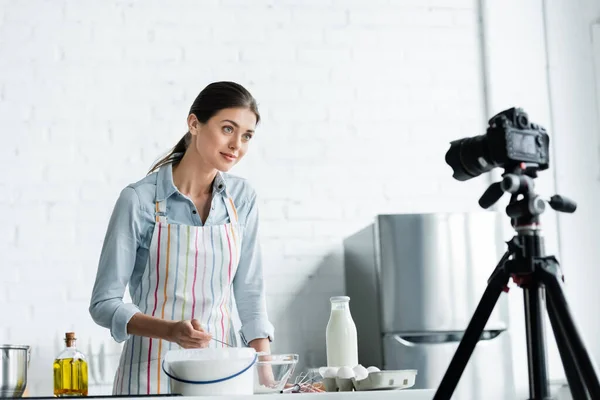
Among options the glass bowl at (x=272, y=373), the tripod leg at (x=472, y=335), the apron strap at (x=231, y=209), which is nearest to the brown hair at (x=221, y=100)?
the apron strap at (x=231, y=209)

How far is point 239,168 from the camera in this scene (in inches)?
138

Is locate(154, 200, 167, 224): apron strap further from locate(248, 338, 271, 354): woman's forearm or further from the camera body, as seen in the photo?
the camera body

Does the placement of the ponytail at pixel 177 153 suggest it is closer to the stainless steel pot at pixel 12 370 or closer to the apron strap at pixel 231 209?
the apron strap at pixel 231 209

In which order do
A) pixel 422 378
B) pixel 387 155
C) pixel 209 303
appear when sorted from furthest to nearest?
1. pixel 387 155
2. pixel 422 378
3. pixel 209 303

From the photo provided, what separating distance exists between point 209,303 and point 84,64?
157 cm

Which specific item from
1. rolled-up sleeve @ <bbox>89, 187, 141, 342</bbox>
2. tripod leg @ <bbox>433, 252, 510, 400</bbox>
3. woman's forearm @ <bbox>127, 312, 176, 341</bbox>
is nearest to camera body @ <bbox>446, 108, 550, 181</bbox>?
tripod leg @ <bbox>433, 252, 510, 400</bbox>

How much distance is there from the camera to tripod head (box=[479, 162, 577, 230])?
3.87ft

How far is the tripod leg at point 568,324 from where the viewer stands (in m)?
1.11

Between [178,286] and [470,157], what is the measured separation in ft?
4.15

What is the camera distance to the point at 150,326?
192 centimetres

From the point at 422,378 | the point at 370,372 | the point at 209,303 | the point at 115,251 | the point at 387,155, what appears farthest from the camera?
the point at 387,155

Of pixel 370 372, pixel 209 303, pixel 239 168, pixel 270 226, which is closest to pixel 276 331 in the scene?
pixel 270 226

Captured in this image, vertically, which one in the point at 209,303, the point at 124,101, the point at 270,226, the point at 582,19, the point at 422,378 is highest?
the point at 582,19

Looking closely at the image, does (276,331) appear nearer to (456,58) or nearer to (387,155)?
(387,155)
